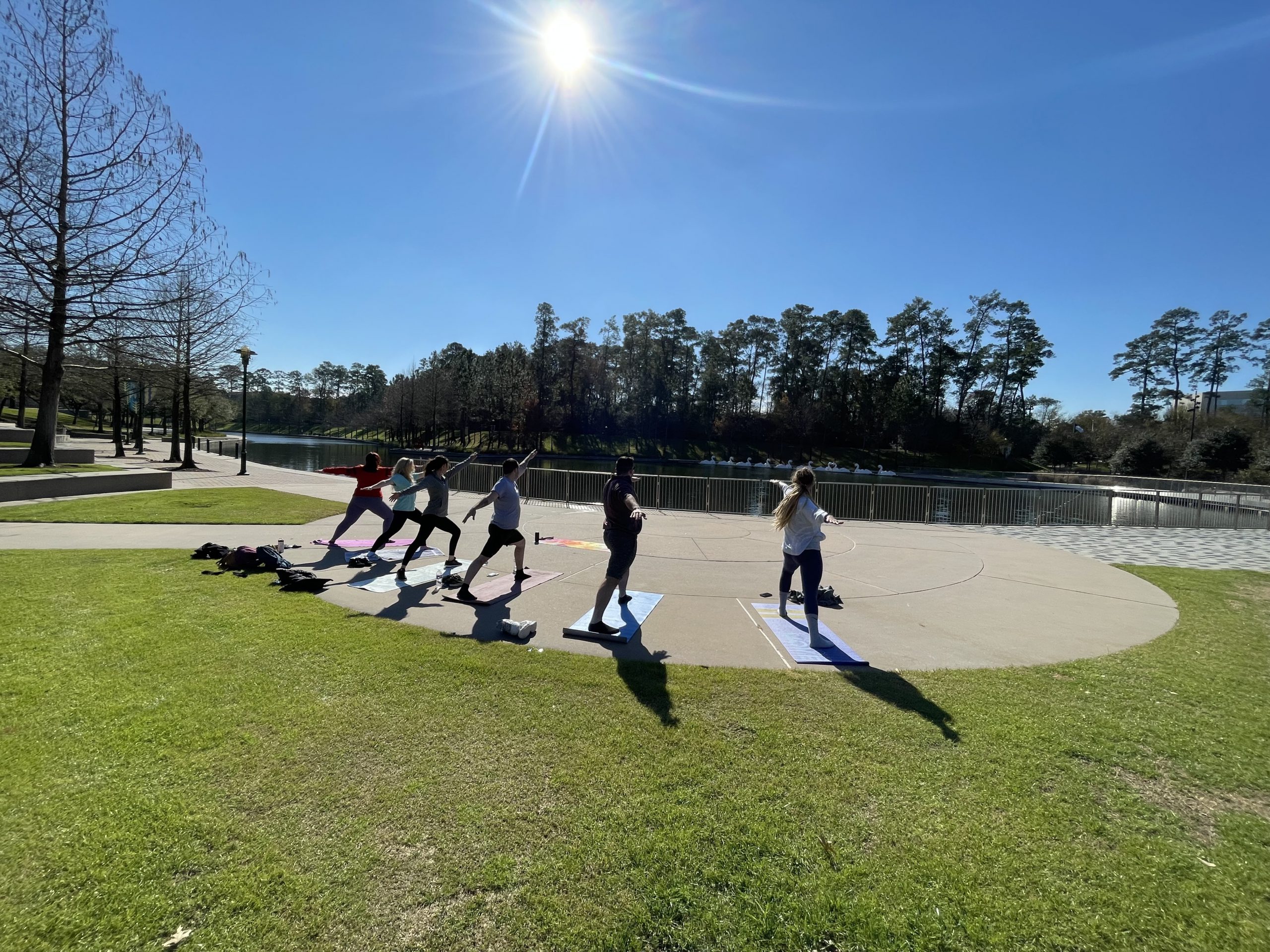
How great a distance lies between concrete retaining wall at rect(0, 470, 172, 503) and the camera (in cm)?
1342

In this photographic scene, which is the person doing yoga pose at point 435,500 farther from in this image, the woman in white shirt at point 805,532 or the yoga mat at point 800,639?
the woman in white shirt at point 805,532

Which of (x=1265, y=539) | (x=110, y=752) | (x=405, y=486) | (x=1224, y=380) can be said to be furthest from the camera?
(x=1224, y=380)

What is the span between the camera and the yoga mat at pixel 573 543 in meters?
10.7

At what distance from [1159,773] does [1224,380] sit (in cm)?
8821

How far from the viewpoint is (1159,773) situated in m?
3.47

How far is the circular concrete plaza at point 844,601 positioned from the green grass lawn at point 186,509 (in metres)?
1.89

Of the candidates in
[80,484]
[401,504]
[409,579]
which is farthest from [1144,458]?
[80,484]

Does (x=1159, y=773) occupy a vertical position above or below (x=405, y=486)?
below

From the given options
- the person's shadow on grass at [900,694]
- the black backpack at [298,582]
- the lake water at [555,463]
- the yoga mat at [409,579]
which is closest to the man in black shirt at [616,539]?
the person's shadow on grass at [900,694]

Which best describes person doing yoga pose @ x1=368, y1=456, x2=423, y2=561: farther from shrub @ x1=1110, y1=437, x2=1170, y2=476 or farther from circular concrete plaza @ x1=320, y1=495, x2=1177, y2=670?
shrub @ x1=1110, y1=437, x2=1170, y2=476

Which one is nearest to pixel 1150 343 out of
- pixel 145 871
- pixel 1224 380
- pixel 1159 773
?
pixel 1224 380

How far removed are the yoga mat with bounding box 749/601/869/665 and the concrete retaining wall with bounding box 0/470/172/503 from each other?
58.4ft

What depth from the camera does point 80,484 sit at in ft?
48.5

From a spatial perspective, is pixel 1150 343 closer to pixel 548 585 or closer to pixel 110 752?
pixel 548 585
